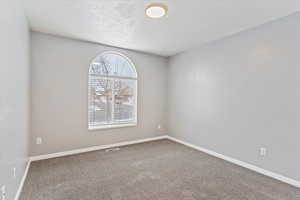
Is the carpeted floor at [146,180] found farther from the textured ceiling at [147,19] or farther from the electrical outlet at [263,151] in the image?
the textured ceiling at [147,19]

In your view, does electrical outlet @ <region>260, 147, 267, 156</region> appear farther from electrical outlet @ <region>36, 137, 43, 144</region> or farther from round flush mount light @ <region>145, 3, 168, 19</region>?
electrical outlet @ <region>36, 137, 43, 144</region>

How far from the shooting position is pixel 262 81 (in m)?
2.50

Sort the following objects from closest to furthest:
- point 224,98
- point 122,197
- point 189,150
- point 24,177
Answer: point 122,197 → point 24,177 → point 224,98 → point 189,150

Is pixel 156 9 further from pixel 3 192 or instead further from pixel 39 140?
pixel 39 140

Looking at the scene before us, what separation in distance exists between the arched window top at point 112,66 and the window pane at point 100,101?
0.20 metres

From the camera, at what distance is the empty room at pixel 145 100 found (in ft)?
6.40

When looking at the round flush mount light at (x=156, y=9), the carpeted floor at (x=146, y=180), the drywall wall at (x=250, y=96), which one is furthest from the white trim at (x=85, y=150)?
the round flush mount light at (x=156, y=9)

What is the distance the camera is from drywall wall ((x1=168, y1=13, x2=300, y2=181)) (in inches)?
86.9

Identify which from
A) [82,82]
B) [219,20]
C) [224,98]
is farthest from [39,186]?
[219,20]

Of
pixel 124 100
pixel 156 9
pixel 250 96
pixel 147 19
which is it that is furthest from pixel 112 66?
pixel 250 96

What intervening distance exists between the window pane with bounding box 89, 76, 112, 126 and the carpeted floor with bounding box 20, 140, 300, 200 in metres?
0.90

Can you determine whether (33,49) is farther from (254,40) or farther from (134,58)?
(254,40)

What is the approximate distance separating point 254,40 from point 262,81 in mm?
778

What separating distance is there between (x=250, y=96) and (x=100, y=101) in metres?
3.30
